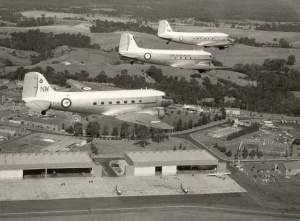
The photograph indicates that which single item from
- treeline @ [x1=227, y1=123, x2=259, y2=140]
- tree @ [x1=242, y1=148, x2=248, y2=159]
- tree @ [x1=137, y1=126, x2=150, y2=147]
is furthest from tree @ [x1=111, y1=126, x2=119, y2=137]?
tree @ [x1=242, y1=148, x2=248, y2=159]

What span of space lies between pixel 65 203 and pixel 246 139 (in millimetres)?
51690

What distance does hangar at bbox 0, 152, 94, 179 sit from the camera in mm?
92500

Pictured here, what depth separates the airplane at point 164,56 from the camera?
90375 millimetres

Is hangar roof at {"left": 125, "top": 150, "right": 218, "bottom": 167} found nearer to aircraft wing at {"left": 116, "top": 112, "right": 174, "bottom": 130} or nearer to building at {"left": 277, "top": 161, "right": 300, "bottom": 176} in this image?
building at {"left": 277, "top": 161, "right": 300, "bottom": 176}

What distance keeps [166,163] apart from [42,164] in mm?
20555

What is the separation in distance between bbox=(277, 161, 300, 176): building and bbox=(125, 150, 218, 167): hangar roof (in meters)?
12.3

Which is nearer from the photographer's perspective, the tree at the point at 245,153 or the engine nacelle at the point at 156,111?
the engine nacelle at the point at 156,111

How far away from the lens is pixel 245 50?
195500 millimetres

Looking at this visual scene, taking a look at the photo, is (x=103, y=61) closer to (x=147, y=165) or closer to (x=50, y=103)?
(x=147, y=165)

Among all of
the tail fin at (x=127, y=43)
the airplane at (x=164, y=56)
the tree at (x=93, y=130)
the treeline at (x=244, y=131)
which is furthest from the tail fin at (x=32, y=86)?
the treeline at (x=244, y=131)

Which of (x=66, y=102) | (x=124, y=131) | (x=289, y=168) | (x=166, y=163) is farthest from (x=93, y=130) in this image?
(x=66, y=102)

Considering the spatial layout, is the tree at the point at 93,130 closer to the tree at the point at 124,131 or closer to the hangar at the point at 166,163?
the tree at the point at 124,131

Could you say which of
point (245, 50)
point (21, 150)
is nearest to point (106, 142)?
point (21, 150)

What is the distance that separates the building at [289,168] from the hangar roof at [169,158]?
12327mm
